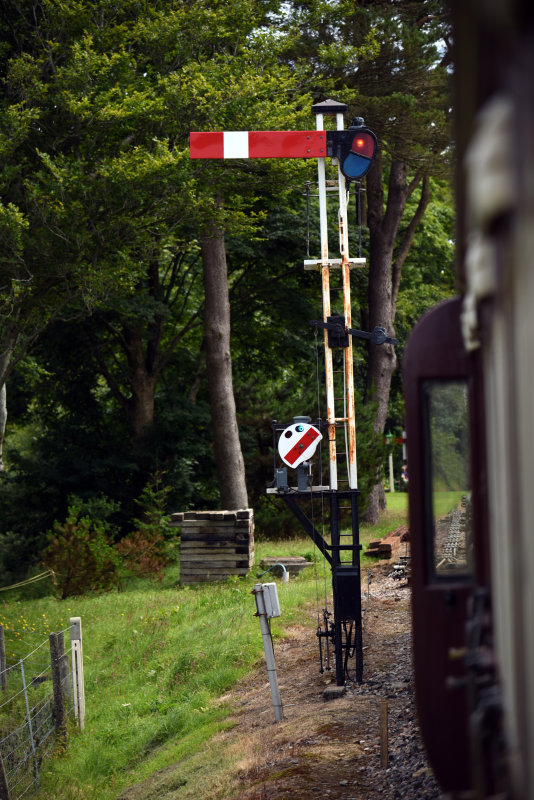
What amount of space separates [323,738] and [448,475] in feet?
14.6

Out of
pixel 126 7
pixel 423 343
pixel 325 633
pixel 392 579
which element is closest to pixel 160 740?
pixel 325 633

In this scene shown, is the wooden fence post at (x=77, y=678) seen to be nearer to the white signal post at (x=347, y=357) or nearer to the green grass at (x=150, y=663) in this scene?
the green grass at (x=150, y=663)

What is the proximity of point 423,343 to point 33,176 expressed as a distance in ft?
40.9

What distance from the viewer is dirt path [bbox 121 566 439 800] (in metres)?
6.95

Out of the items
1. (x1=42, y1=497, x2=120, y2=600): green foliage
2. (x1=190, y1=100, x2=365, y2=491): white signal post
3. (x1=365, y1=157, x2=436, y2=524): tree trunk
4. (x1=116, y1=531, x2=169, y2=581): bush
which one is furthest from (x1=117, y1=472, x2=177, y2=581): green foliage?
(x1=190, y1=100, x2=365, y2=491): white signal post

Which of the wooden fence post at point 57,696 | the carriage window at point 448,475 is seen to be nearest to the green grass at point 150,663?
the wooden fence post at point 57,696

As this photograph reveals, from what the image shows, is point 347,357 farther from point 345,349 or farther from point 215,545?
point 215,545

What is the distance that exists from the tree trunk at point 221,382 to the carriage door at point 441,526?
54.3ft

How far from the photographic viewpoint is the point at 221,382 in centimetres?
2102

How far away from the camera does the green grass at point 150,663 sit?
9.93 meters

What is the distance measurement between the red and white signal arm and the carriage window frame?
5.14 metres

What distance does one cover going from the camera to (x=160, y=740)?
10445 millimetres

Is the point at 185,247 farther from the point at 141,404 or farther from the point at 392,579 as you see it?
the point at 141,404

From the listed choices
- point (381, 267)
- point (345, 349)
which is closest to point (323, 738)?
point (345, 349)
